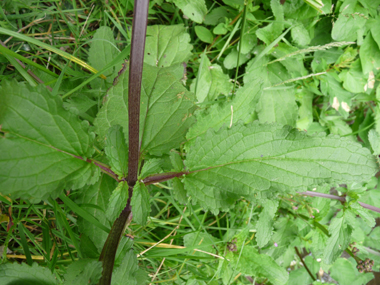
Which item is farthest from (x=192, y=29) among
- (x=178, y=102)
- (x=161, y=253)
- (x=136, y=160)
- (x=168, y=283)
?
(x=168, y=283)

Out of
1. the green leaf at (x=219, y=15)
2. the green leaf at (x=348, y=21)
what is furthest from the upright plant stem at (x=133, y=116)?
the green leaf at (x=348, y=21)

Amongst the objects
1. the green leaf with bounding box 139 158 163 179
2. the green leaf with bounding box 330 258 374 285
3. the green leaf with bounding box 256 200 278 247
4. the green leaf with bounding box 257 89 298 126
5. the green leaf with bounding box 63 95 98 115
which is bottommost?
the green leaf with bounding box 330 258 374 285

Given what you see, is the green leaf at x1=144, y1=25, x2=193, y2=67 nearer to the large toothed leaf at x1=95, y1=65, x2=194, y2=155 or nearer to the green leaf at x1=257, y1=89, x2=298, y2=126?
the large toothed leaf at x1=95, y1=65, x2=194, y2=155

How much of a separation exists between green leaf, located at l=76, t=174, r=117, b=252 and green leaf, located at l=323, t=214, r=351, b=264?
1542 millimetres

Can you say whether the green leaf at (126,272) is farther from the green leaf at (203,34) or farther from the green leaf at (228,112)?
the green leaf at (203,34)

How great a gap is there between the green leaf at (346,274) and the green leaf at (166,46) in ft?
8.46

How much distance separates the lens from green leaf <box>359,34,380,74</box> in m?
2.39

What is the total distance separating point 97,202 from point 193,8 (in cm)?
148

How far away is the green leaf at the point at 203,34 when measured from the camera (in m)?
2.20

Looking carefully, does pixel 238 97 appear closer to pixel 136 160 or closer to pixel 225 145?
pixel 225 145

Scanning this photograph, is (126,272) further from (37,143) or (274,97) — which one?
(274,97)

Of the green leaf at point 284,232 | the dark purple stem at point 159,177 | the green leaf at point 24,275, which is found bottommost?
the green leaf at point 284,232

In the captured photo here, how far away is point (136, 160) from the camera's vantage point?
45.2 inches

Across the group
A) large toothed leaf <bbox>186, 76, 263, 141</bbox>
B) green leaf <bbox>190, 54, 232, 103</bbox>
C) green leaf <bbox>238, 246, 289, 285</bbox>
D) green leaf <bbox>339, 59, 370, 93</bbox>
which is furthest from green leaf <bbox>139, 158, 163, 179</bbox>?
green leaf <bbox>339, 59, 370, 93</bbox>
